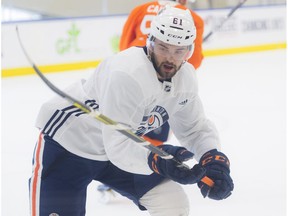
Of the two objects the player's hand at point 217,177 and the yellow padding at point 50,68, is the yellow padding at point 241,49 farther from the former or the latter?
the player's hand at point 217,177

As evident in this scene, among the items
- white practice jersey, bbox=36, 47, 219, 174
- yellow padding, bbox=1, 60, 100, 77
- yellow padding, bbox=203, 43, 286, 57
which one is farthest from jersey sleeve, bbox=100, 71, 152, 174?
yellow padding, bbox=203, 43, 286, 57

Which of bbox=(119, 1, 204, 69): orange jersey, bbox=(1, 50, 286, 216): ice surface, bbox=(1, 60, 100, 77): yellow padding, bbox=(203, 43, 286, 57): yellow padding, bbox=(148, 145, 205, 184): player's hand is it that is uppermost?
bbox=(148, 145, 205, 184): player's hand

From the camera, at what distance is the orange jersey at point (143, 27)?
262 cm

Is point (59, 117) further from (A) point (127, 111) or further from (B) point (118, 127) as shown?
(B) point (118, 127)

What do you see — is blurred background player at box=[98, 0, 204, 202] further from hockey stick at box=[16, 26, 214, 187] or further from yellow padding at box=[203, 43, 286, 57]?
yellow padding at box=[203, 43, 286, 57]

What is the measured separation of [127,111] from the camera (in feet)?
4.54

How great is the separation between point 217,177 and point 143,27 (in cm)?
132

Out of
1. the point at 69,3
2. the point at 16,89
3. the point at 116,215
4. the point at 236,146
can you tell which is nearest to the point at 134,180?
the point at 116,215

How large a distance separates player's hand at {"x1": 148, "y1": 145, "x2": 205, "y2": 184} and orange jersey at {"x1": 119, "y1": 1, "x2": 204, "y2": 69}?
1.27m

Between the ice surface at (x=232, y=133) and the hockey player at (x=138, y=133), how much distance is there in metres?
0.71

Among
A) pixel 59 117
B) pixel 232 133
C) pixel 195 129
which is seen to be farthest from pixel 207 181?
pixel 232 133

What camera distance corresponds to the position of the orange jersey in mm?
2617

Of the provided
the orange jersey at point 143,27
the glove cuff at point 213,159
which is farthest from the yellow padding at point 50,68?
the glove cuff at point 213,159

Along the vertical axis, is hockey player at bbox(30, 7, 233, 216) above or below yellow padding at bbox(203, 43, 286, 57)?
above
